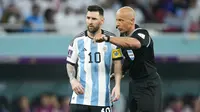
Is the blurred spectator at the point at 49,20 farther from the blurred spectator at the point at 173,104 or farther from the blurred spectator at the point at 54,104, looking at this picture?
the blurred spectator at the point at 173,104

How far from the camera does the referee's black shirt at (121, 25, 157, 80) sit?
936 cm

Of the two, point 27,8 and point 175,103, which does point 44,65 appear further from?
point 175,103

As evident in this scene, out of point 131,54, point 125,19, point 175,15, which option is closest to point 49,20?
point 175,15

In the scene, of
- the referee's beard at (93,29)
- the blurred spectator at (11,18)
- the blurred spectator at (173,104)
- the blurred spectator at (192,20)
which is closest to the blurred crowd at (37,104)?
the blurred spectator at (11,18)

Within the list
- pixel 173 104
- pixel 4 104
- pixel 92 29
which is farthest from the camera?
pixel 173 104

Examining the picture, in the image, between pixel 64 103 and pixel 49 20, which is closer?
pixel 49 20

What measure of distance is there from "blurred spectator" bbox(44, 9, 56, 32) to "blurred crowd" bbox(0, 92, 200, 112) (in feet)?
6.42

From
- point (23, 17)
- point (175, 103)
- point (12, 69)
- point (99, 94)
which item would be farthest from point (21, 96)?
point (99, 94)

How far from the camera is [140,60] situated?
31.0 feet

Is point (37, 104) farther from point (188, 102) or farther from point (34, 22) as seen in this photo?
point (188, 102)

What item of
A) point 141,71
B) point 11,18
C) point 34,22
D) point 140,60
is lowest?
point 141,71

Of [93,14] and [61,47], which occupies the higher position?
[93,14]

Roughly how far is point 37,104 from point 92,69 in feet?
34.3

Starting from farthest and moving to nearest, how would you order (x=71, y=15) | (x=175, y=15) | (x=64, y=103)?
(x=64, y=103)
(x=175, y=15)
(x=71, y=15)
